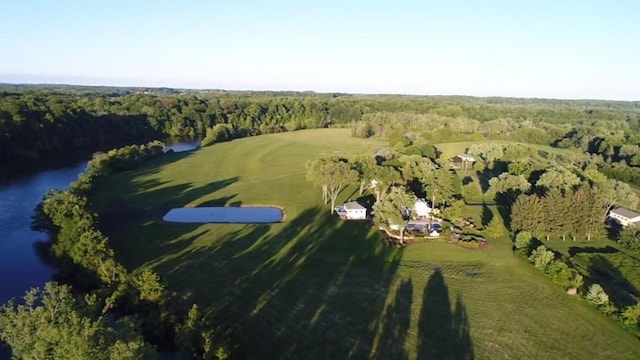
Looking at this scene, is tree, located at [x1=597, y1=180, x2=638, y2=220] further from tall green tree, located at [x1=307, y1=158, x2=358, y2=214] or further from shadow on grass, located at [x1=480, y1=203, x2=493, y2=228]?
tall green tree, located at [x1=307, y1=158, x2=358, y2=214]

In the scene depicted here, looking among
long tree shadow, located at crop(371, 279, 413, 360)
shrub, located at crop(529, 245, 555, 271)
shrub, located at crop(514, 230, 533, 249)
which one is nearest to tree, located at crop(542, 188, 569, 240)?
shrub, located at crop(514, 230, 533, 249)

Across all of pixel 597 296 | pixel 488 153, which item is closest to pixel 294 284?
pixel 597 296

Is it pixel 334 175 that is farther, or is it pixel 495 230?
pixel 334 175

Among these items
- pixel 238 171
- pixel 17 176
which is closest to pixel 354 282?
pixel 238 171

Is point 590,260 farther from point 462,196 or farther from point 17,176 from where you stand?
point 17,176

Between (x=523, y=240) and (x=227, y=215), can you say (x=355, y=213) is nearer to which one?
(x=227, y=215)

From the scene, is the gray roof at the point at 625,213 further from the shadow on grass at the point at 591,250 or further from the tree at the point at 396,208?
the tree at the point at 396,208
